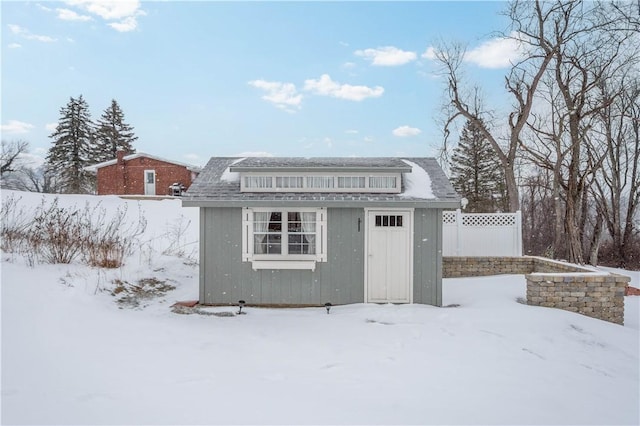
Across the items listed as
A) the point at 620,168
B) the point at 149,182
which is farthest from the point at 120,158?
the point at 620,168

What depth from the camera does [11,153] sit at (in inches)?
1195

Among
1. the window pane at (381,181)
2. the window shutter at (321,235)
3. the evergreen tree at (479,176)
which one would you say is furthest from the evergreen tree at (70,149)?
the window pane at (381,181)

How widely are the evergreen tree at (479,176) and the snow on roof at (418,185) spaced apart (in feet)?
49.7

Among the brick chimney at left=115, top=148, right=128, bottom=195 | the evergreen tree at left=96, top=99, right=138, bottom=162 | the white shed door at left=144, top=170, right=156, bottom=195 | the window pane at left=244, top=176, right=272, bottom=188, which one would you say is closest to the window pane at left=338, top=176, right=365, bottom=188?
the window pane at left=244, top=176, right=272, bottom=188

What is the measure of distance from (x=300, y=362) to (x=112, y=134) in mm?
32389

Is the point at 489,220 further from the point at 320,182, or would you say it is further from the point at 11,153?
the point at 11,153

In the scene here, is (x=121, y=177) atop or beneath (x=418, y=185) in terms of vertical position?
atop

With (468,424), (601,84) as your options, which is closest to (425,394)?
(468,424)

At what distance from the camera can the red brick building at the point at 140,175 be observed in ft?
75.9

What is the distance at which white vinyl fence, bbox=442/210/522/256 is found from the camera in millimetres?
10867

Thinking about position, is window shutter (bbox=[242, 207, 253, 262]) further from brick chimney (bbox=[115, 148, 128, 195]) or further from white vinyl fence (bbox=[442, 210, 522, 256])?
brick chimney (bbox=[115, 148, 128, 195])

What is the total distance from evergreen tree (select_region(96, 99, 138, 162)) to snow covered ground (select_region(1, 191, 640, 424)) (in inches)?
1057

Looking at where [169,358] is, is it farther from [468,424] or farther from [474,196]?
[474,196]

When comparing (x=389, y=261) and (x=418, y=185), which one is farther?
(x=418, y=185)
